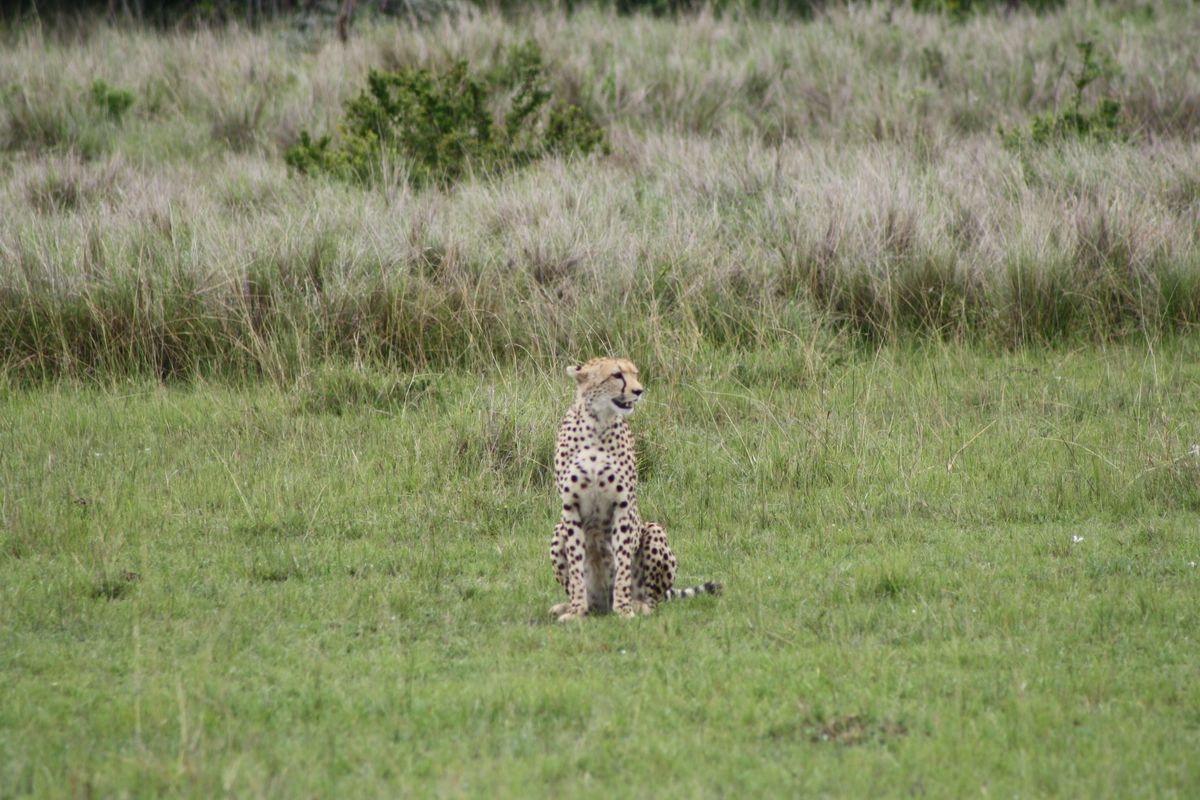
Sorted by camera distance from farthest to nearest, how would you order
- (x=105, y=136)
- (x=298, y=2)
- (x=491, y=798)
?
(x=298, y=2) < (x=105, y=136) < (x=491, y=798)

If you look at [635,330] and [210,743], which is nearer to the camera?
[210,743]

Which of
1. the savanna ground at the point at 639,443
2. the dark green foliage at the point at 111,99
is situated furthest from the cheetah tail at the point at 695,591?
the dark green foliage at the point at 111,99

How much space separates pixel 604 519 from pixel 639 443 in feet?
5.92

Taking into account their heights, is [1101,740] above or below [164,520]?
above

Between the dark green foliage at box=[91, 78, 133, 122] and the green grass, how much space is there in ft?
21.7

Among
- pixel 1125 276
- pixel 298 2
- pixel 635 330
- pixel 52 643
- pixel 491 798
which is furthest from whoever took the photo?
pixel 298 2

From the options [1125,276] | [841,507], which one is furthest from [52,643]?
[1125,276]

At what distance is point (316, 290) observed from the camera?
29.0 ft

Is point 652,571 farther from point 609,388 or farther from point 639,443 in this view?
point 639,443

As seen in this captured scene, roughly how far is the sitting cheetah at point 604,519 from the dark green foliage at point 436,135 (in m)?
6.27

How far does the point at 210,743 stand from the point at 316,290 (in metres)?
5.22

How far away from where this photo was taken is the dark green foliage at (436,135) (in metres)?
11.5

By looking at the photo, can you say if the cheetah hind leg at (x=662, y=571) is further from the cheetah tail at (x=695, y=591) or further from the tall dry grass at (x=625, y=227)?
the tall dry grass at (x=625, y=227)

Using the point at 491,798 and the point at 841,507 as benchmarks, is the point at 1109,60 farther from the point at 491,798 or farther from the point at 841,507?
the point at 491,798
